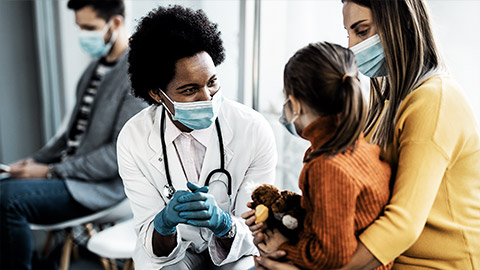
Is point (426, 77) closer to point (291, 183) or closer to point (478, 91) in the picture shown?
point (478, 91)

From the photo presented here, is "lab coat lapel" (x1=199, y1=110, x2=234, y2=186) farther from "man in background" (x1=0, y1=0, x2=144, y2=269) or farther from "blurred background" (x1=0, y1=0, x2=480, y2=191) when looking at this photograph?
"man in background" (x1=0, y1=0, x2=144, y2=269)

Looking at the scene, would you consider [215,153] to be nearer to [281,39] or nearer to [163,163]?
[163,163]

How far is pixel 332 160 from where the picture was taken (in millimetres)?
882

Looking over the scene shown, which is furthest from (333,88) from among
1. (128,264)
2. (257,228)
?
(128,264)

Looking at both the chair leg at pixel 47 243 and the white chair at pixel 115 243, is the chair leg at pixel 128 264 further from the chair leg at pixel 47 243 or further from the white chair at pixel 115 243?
the chair leg at pixel 47 243

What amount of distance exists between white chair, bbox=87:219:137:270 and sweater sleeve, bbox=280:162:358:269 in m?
1.03

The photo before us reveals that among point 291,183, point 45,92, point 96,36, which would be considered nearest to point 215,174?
point 291,183

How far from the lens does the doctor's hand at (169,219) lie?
1.08 metres

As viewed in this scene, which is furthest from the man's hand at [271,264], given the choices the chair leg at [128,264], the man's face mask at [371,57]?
the chair leg at [128,264]

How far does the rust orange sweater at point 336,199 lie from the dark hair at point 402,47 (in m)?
0.13

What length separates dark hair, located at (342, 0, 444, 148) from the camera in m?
0.96

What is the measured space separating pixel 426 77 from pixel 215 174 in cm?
59

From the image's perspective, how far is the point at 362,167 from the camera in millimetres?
899

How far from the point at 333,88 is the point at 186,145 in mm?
544
